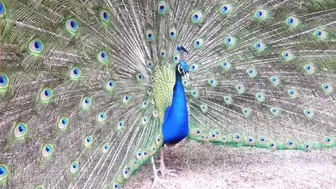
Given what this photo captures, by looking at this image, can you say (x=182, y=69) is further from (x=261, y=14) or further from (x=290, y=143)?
(x=290, y=143)

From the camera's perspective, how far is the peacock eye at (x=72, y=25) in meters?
2.05

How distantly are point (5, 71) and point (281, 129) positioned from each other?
87.6 inches

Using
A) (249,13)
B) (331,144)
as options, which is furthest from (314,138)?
(249,13)

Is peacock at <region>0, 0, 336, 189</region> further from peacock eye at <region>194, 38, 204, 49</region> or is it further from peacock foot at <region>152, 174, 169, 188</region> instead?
peacock foot at <region>152, 174, 169, 188</region>

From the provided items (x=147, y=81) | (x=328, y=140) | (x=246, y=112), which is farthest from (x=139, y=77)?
(x=328, y=140)

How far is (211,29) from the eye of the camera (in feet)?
9.68

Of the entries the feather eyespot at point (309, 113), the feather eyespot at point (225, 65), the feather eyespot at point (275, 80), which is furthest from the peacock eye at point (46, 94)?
the feather eyespot at point (309, 113)

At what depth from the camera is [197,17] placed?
9.53 ft

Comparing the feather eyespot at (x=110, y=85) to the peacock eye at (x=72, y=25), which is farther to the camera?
the feather eyespot at (x=110, y=85)

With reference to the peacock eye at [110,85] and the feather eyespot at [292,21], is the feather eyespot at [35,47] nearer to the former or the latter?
the peacock eye at [110,85]

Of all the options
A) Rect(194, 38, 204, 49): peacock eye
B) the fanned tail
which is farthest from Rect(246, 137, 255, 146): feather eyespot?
Rect(194, 38, 204, 49): peacock eye

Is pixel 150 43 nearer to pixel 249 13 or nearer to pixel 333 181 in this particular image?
pixel 249 13

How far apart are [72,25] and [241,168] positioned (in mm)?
1998

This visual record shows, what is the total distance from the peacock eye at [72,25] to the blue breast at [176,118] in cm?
84
